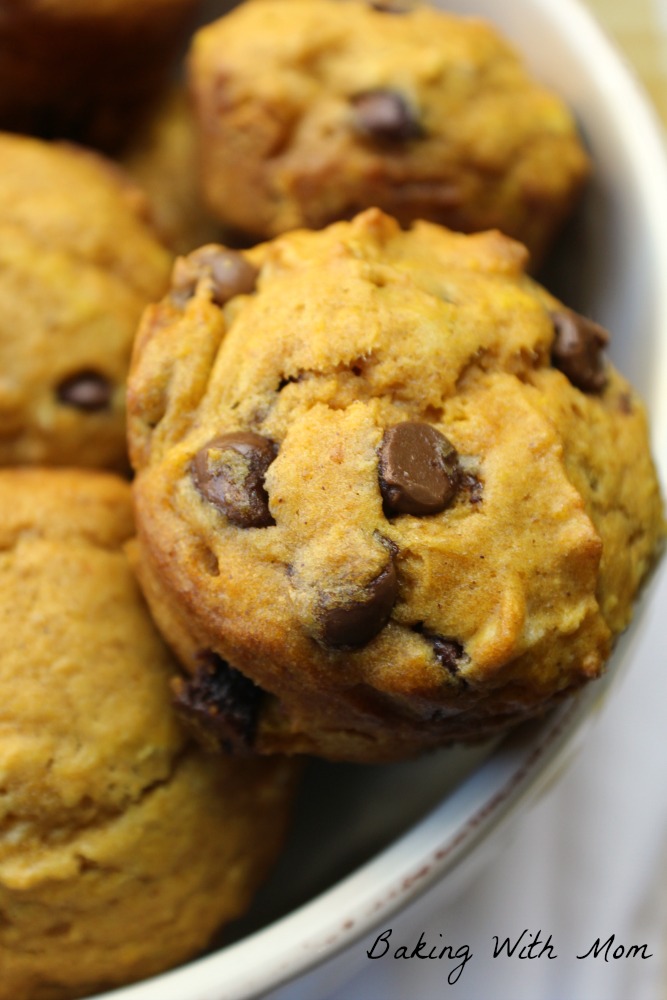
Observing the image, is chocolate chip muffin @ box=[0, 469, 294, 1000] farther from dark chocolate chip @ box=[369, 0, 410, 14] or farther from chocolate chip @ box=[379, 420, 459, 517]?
dark chocolate chip @ box=[369, 0, 410, 14]

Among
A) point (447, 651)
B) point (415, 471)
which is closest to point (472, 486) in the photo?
point (415, 471)

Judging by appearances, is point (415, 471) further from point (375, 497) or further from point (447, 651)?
point (447, 651)

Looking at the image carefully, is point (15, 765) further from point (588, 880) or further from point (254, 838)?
point (588, 880)

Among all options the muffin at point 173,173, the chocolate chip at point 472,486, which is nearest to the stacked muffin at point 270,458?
the chocolate chip at point 472,486

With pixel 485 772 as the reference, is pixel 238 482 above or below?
above

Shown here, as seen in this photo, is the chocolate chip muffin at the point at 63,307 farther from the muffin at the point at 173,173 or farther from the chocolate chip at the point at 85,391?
the muffin at the point at 173,173

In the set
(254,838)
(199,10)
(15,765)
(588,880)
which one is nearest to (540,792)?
(254,838)
